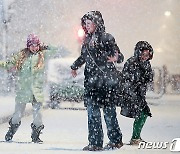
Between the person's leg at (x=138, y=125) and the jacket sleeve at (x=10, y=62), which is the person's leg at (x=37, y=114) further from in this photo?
the person's leg at (x=138, y=125)

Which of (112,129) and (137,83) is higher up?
(137,83)

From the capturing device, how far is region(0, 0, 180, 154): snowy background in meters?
3.56

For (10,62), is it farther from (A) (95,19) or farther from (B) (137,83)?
(B) (137,83)

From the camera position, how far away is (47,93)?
358 centimetres

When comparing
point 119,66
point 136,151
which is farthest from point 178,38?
point 136,151

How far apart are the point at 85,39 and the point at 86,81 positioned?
20 centimetres

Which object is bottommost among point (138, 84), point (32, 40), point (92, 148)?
point (92, 148)

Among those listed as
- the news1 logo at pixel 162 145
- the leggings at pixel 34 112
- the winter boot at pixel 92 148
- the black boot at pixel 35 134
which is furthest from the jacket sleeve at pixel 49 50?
the news1 logo at pixel 162 145

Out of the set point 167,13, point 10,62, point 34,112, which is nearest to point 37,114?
point 34,112

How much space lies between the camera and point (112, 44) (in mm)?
3531

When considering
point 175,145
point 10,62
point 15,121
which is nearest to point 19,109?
point 15,121

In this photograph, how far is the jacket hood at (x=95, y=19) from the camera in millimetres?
3541

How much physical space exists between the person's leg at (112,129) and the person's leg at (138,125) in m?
0.07

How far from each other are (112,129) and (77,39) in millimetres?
451
